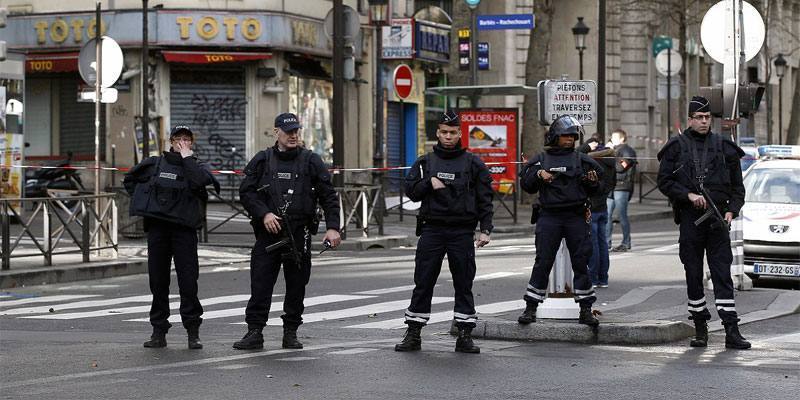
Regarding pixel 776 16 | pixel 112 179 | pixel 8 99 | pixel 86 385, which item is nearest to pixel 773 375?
pixel 86 385

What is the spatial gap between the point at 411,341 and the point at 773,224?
771cm

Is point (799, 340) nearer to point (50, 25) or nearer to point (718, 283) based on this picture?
→ point (718, 283)

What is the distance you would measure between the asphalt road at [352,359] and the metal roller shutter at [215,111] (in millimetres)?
17168

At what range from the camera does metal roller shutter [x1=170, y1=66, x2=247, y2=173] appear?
34.9 metres

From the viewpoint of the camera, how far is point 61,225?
2038 centimetres

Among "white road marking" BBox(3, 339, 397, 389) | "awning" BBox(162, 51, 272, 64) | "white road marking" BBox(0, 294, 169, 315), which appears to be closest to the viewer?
"white road marking" BBox(3, 339, 397, 389)

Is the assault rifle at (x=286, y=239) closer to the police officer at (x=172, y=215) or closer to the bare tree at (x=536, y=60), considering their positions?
the police officer at (x=172, y=215)

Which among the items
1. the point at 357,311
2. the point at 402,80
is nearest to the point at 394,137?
the point at 402,80

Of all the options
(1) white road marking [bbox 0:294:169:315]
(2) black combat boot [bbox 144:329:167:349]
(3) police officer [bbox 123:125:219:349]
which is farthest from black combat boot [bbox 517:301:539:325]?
(1) white road marking [bbox 0:294:169:315]

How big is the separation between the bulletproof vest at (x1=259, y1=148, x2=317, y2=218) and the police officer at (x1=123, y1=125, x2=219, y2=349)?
609 millimetres

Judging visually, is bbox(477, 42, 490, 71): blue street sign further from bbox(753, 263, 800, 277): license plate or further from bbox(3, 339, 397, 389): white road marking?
bbox(3, 339, 397, 389): white road marking

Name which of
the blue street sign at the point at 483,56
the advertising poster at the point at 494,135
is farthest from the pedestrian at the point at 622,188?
the blue street sign at the point at 483,56

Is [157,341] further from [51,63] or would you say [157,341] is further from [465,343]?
[51,63]

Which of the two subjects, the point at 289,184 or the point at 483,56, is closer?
the point at 289,184
